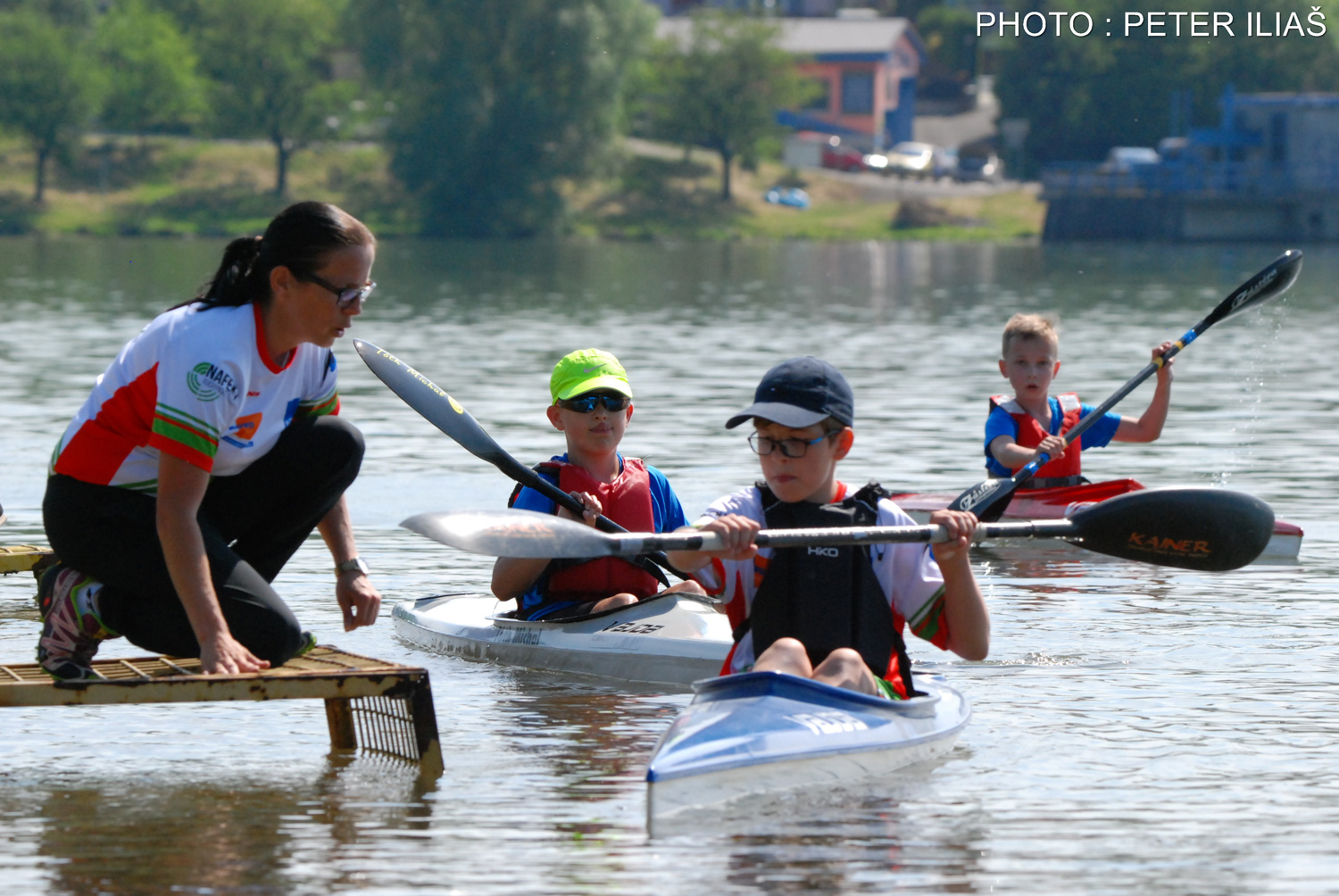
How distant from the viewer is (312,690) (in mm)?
5680

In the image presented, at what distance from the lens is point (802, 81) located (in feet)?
286

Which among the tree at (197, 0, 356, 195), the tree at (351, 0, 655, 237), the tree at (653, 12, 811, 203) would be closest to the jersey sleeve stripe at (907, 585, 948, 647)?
the tree at (351, 0, 655, 237)

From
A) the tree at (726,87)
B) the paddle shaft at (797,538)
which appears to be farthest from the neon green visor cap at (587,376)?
the tree at (726,87)

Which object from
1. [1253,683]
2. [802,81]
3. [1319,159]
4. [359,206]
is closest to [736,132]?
[802,81]

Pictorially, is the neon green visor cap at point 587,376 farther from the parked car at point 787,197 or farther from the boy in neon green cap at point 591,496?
the parked car at point 787,197

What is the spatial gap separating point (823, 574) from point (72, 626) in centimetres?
213

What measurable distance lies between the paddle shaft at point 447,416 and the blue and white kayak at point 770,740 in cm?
177

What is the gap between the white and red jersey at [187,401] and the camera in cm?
553

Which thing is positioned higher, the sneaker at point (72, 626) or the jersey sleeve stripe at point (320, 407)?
the jersey sleeve stripe at point (320, 407)

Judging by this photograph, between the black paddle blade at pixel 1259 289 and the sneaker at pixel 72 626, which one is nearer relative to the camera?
the sneaker at pixel 72 626

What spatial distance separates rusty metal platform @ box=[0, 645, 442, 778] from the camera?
18.2 feet

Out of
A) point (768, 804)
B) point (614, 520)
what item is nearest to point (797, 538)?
point (768, 804)

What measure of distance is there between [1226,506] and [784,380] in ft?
5.26

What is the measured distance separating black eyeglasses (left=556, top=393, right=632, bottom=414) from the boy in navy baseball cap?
6.14 feet
